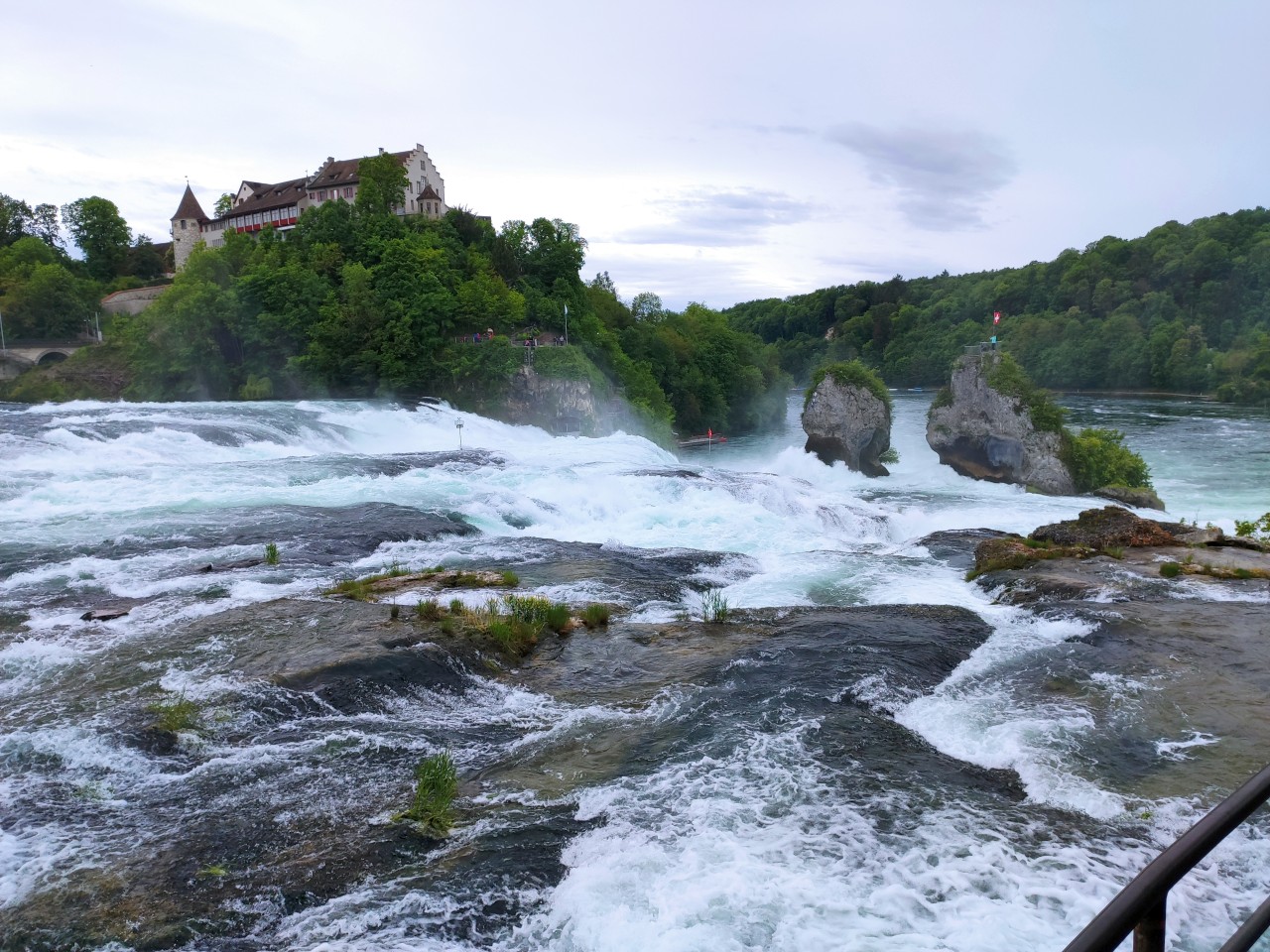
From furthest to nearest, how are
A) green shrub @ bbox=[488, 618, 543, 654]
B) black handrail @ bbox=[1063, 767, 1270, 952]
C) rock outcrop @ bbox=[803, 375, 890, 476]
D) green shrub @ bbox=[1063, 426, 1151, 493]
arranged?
rock outcrop @ bbox=[803, 375, 890, 476] < green shrub @ bbox=[1063, 426, 1151, 493] < green shrub @ bbox=[488, 618, 543, 654] < black handrail @ bbox=[1063, 767, 1270, 952]

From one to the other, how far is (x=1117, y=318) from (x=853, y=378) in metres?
57.2

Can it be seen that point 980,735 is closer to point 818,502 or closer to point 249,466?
point 818,502

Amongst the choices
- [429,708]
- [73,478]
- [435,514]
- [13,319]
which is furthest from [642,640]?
[13,319]

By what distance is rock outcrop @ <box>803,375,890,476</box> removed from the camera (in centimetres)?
4209

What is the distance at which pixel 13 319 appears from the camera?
66.8 metres

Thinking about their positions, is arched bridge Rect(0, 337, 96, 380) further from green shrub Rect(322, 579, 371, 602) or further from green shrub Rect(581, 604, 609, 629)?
green shrub Rect(581, 604, 609, 629)

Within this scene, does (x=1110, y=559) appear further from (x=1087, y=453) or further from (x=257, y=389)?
(x=257, y=389)

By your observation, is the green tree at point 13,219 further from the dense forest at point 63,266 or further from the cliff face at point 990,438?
the cliff face at point 990,438

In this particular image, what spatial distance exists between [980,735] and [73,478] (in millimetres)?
21457

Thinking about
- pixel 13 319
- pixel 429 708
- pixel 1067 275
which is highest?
pixel 1067 275

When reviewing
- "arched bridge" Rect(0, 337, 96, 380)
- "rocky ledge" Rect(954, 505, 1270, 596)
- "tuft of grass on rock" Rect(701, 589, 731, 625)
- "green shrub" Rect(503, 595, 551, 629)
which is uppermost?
"arched bridge" Rect(0, 337, 96, 380)

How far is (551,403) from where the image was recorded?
5031 centimetres

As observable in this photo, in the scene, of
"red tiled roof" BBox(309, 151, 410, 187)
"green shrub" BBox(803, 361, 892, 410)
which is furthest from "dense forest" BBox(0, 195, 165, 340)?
"green shrub" BBox(803, 361, 892, 410)

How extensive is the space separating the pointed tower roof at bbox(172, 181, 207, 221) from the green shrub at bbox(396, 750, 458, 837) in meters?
89.2
